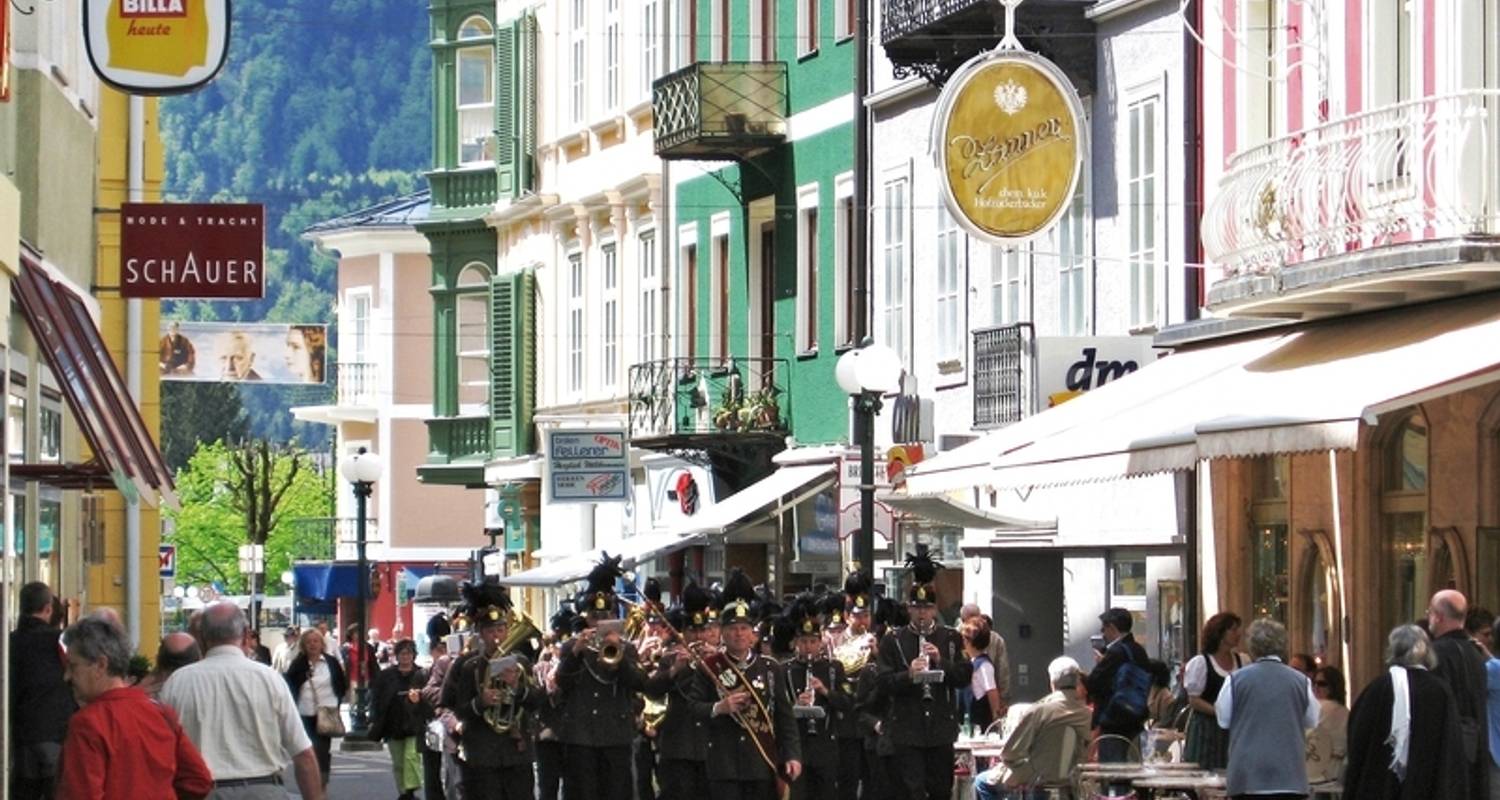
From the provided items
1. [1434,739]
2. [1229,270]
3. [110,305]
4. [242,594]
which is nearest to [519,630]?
[1229,270]

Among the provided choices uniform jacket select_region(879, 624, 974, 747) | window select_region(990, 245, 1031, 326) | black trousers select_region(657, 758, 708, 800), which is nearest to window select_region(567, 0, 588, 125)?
window select_region(990, 245, 1031, 326)

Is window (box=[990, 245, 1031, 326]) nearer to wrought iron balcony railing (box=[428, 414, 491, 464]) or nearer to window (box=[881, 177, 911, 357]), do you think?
window (box=[881, 177, 911, 357])

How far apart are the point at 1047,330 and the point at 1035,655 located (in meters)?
3.47

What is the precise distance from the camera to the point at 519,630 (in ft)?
77.8

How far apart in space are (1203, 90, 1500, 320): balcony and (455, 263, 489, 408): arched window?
31.3m

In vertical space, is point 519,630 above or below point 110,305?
below

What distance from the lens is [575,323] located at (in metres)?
47.9

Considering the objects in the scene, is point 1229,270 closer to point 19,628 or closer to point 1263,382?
point 1263,382

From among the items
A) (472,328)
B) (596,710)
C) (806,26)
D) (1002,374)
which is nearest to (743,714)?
(596,710)

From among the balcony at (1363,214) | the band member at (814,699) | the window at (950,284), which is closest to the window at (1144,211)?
the window at (950,284)

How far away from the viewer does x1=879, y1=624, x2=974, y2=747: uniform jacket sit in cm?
2331

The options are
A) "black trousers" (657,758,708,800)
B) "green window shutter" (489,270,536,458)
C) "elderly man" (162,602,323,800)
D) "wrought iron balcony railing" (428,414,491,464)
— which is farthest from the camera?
"wrought iron balcony railing" (428,414,491,464)

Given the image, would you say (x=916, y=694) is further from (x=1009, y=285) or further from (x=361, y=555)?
(x=361, y=555)

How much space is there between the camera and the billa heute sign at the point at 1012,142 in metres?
24.9
